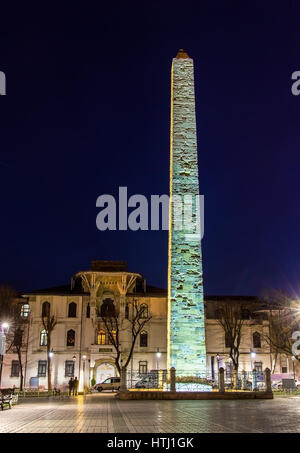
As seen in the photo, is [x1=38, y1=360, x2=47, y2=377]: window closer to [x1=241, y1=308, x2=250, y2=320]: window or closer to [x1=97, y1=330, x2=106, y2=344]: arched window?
[x1=97, y1=330, x2=106, y2=344]: arched window

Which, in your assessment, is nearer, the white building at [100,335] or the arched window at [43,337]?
the white building at [100,335]

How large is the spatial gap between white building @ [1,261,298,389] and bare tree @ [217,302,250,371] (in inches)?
30.0

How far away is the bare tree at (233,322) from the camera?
41625 mm

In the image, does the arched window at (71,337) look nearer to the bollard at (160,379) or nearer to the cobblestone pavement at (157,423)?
the bollard at (160,379)

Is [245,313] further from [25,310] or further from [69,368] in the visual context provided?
[25,310]

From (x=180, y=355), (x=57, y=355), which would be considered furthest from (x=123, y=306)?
(x=180, y=355)

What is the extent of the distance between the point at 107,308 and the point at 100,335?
2333 millimetres

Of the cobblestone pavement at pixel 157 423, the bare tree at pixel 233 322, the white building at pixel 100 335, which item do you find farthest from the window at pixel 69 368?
the cobblestone pavement at pixel 157 423

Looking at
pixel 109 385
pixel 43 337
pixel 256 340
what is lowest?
pixel 109 385

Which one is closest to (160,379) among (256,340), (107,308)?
(107,308)

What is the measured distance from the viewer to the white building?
42.9 m

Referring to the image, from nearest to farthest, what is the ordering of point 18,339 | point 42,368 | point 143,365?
point 18,339
point 42,368
point 143,365

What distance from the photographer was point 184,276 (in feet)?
75.2

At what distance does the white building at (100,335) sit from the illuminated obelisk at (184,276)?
820 inches
